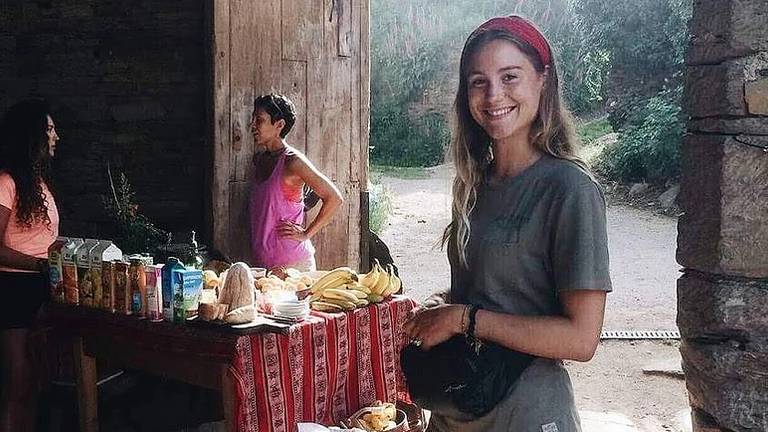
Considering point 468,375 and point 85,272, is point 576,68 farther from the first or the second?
point 468,375

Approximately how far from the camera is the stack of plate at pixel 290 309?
3.35 m

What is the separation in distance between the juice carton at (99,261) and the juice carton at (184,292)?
0.36 metres

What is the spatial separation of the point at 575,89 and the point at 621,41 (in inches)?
77.5

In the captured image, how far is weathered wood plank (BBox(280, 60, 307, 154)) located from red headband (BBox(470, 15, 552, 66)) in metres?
3.37

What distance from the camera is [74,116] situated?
5355 millimetres

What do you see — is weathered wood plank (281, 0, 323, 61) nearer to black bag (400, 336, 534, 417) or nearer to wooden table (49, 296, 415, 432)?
wooden table (49, 296, 415, 432)

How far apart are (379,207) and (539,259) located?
1060cm

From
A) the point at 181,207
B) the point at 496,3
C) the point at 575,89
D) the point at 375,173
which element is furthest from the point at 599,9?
the point at 181,207

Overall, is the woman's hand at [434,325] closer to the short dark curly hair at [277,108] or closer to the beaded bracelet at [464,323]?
the beaded bracelet at [464,323]

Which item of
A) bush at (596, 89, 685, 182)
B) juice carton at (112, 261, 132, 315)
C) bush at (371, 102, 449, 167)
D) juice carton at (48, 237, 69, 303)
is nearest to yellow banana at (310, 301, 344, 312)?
juice carton at (112, 261, 132, 315)

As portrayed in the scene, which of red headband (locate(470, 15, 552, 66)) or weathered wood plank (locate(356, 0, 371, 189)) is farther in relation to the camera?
weathered wood plank (locate(356, 0, 371, 189))

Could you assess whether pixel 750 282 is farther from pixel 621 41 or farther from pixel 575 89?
pixel 575 89

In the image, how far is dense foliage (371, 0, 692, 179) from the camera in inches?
546

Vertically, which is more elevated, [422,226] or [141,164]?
[141,164]
